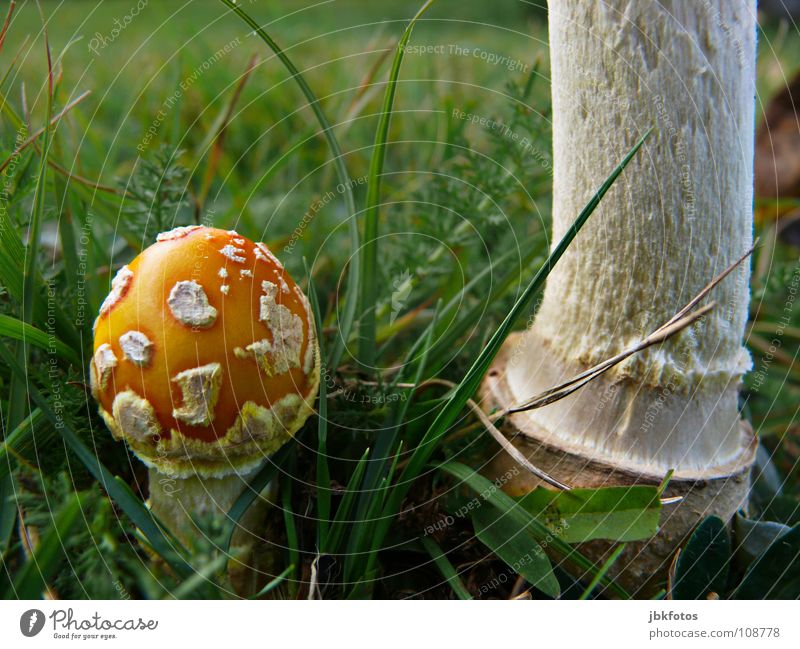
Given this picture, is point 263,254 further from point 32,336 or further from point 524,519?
point 524,519

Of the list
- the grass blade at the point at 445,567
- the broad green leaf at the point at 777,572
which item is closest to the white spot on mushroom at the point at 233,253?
the grass blade at the point at 445,567

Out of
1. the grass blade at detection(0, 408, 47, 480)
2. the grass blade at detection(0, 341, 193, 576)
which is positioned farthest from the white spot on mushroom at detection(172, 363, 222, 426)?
the grass blade at detection(0, 408, 47, 480)

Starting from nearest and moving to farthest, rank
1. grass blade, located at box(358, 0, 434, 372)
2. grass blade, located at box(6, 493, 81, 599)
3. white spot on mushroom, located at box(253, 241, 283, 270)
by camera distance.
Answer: grass blade, located at box(6, 493, 81, 599), white spot on mushroom, located at box(253, 241, 283, 270), grass blade, located at box(358, 0, 434, 372)

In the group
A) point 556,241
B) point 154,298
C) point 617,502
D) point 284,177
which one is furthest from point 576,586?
point 284,177

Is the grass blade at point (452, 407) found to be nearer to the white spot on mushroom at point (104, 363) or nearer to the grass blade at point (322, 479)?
the grass blade at point (322, 479)

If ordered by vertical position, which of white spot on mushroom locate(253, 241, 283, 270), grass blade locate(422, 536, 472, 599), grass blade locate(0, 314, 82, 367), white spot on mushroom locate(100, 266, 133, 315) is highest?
white spot on mushroom locate(253, 241, 283, 270)

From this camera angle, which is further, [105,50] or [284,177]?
[105,50]
